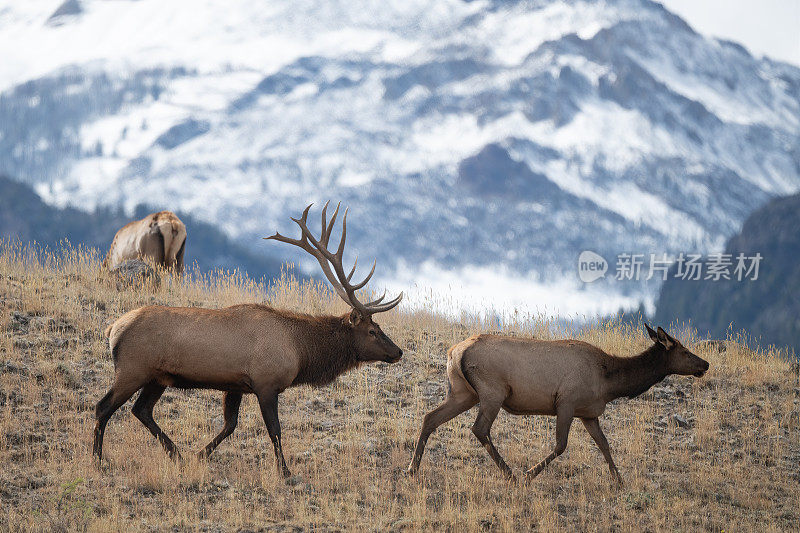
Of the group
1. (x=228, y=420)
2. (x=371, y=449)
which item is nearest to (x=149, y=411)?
(x=228, y=420)

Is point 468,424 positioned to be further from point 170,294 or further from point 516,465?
point 170,294

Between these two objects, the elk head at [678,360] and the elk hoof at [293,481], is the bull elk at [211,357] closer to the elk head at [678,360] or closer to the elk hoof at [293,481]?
the elk hoof at [293,481]

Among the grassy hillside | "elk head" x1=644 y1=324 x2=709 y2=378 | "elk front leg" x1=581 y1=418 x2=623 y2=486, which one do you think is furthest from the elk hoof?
the grassy hillside

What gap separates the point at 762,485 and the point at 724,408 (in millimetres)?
3031

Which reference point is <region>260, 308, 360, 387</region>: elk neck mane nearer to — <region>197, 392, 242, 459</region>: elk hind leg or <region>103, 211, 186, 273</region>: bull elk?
<region>197, 392, 242, 459</region>: elk hind leg

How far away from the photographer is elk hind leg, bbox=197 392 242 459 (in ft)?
34.6

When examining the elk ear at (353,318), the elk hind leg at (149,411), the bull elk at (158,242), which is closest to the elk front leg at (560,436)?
the elk ear at (353,318)

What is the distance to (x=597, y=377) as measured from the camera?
35.1 ft

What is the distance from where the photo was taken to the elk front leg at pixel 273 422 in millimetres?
10141

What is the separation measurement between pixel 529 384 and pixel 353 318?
2159 millimetres

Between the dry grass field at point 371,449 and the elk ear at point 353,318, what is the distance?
4.73 ft

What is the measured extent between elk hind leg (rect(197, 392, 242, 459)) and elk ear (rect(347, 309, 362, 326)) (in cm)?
147

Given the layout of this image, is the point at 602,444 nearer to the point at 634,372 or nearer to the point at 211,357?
the point at 634,372

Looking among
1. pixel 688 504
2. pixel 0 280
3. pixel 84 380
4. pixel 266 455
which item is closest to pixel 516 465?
pixel 688 504
